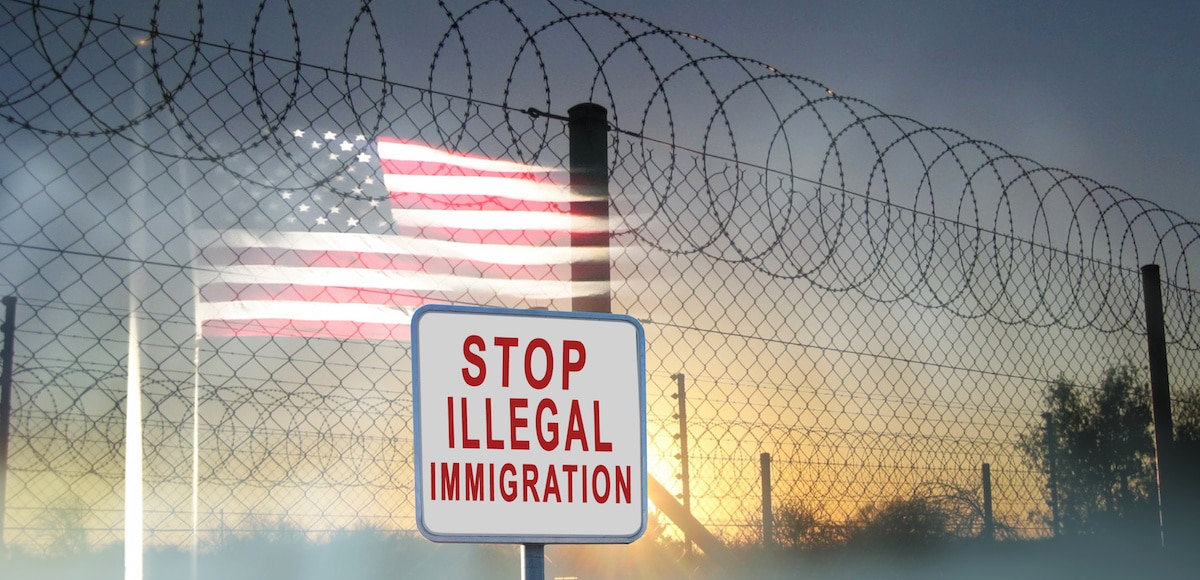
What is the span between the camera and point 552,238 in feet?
14.2

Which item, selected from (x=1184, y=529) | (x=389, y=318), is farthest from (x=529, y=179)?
(x=1184, y=529)

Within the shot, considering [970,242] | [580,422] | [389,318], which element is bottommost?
[580,422]

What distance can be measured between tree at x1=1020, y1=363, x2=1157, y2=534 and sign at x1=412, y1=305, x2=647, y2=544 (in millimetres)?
5226

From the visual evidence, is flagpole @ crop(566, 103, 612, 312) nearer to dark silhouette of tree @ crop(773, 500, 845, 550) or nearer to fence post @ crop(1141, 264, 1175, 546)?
dark silhouette of tree @ crop(773, 500, 845, 550)

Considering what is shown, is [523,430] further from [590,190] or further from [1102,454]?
[1102,454]

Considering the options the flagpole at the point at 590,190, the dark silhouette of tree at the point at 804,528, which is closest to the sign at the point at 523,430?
the flagpole at the point at 590,190

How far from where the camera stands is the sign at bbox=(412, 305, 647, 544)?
6.86 ft

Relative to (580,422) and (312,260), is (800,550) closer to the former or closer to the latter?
(312,260)

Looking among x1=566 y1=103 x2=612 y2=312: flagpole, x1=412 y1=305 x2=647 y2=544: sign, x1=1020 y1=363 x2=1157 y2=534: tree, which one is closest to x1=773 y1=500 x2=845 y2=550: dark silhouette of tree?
x1=1020 y1=363 x2=1157 y2=534: tree

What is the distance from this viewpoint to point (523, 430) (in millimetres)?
2145

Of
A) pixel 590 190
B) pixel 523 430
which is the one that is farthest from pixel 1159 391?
pixel 523 430

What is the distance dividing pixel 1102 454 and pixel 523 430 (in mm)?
10514

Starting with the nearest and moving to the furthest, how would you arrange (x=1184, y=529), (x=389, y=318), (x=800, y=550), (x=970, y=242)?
1. (x=389, y=318)
2. (x=970, y=242)
3. (x=1184, y=529)
4. (x=800, y=550)

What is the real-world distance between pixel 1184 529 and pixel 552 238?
4.84 metres
